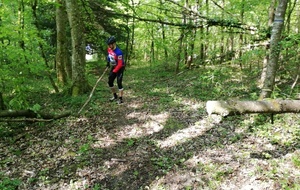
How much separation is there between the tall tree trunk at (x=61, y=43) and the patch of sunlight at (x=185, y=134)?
8487mm

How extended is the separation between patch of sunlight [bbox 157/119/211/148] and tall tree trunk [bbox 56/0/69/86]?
27.8 ft

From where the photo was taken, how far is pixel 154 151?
5.99 metres

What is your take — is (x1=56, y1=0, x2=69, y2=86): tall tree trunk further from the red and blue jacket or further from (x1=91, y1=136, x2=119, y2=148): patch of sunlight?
(x1=91, y1=136, x2=119, y2=148): patch of sunlight

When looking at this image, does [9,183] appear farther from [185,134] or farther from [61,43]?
[61,43]

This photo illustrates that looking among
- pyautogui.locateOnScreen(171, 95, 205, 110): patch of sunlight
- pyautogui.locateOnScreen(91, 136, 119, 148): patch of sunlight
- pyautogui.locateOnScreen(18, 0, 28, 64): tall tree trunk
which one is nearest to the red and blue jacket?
pyautogui.locateOnScreen(171, 95, 205, 110): patch of sunlight

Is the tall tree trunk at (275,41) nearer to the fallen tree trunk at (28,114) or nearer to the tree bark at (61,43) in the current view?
the fallen tree trunk at (28,114)

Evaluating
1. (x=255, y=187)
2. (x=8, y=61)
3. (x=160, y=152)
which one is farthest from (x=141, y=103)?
(x=255, y=187)

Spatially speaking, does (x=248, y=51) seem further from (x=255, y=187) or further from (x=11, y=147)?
(x=11, y=147)

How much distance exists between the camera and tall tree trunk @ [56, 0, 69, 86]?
11.9 metres

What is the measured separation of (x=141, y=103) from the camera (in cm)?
977

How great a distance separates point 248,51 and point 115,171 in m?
4.76

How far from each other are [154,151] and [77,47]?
6016 mm

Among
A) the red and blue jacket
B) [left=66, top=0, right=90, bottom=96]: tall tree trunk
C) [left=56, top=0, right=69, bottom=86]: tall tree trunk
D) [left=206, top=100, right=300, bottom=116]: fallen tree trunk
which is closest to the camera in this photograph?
[left=206, top=100, right=300, bottom=116]: fallen tree trunk

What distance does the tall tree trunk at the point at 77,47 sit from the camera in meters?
9.48
